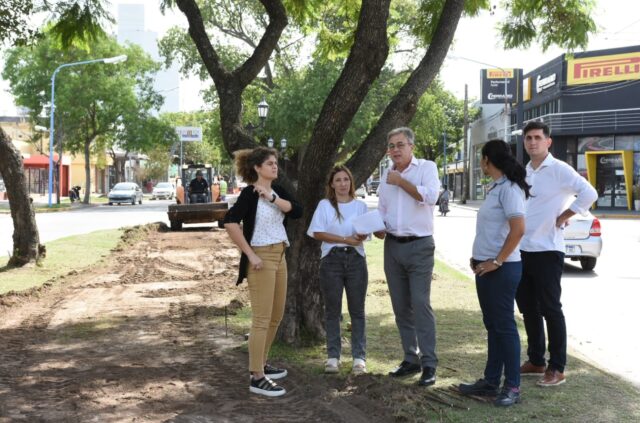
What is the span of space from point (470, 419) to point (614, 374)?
83.3 inches

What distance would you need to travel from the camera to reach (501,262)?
4.96 m

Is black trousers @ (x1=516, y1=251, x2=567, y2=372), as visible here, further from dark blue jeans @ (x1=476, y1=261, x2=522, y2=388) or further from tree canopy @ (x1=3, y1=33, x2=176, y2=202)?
tree canopy @ (x1=3, y1=33, x2=176, y2=202)

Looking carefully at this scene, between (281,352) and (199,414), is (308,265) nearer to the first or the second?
(281,352)

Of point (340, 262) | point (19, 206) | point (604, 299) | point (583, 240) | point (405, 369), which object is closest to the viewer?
point (405, 369)

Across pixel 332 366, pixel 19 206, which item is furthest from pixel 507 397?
pixel 19 206

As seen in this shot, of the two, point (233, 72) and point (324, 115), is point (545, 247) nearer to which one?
point (324, 115)

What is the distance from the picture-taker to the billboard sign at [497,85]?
48031mm

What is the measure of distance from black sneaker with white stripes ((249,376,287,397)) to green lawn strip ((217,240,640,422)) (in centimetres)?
57

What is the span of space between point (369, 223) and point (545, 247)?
138 centimetres

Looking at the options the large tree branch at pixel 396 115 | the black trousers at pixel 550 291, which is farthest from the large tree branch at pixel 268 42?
the black trousers at pixel 550 291

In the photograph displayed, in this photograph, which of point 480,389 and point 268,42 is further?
point 268,42

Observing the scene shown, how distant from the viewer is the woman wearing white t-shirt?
19.1 feet

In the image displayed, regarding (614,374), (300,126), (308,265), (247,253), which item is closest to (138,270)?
(308,265)

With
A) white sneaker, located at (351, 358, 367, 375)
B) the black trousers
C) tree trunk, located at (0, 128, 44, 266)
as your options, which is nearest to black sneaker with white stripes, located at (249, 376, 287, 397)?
white sneaker, located at (351, 358, 367, 375)
